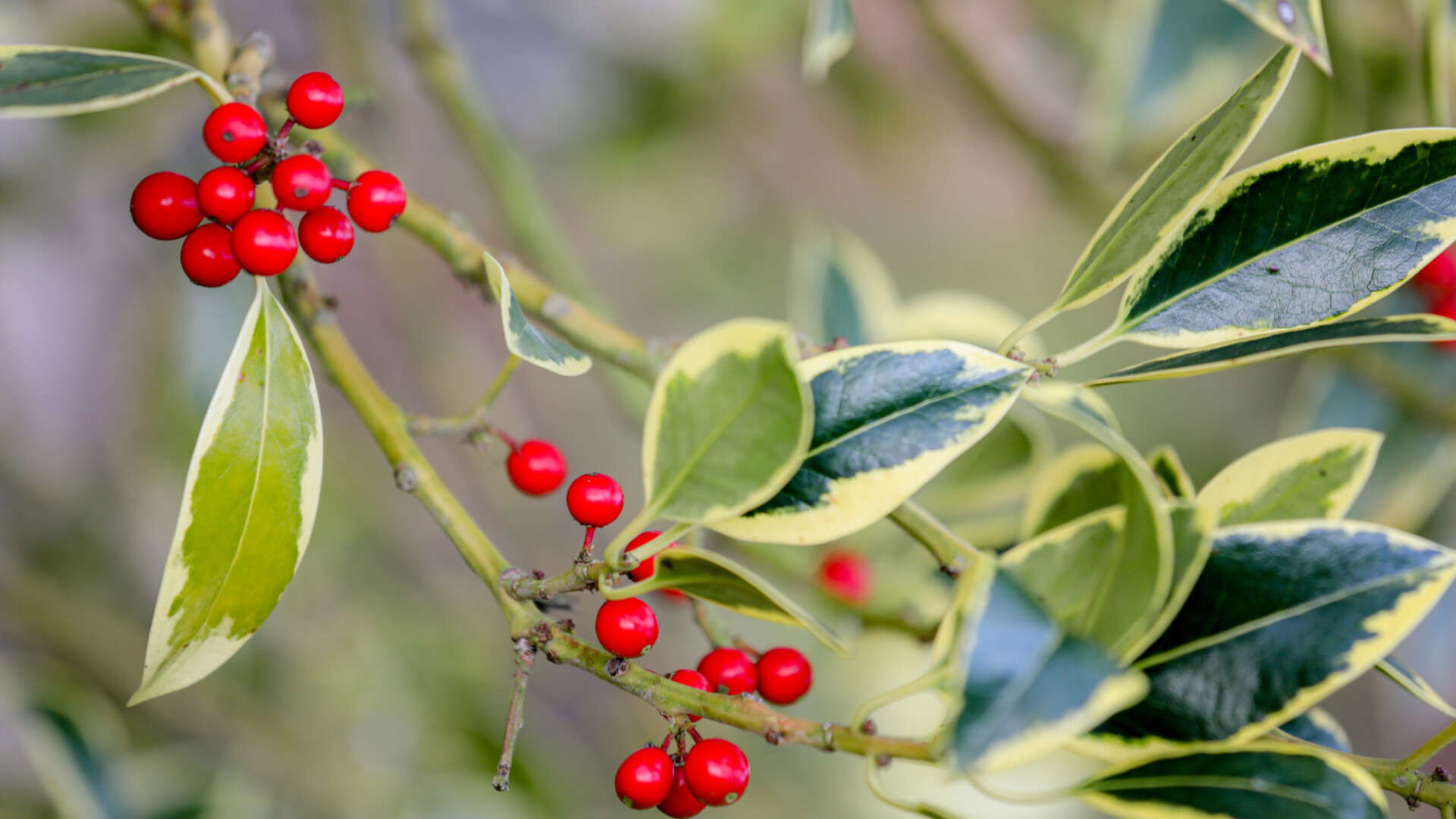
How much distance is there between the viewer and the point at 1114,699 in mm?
280

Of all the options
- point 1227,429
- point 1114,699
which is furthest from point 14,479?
point 1227,429

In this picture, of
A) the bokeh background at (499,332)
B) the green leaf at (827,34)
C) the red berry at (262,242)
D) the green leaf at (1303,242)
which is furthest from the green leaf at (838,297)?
the red berry at (262,242)

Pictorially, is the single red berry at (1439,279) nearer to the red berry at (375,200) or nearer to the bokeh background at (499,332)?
the bokeh background at (499,332)

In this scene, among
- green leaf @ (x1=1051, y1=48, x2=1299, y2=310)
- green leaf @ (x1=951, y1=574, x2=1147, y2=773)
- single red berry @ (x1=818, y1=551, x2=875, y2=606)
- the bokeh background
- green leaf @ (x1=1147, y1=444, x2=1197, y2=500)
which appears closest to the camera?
green leaf @ (x1=951, y1=574, x2=1147, y2=773)

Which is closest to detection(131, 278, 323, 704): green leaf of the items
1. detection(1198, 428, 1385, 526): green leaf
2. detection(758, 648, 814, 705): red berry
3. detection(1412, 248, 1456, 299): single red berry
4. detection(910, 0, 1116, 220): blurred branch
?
detection(758, 648, 814, 705): red berry

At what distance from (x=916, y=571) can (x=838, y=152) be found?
1138 millimetres

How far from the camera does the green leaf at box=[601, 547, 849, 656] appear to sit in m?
0.36

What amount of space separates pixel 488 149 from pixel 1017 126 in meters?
0.61

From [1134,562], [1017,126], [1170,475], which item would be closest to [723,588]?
[1134,562]

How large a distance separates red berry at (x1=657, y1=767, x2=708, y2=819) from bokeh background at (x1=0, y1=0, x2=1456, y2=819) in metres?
0.39

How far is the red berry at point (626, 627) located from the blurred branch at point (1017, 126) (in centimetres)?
86

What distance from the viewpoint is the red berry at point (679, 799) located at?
0.41m

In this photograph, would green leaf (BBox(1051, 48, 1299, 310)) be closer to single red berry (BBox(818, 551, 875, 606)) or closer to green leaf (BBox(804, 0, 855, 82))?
green leaf (BBox(804, 0, 855, 82))

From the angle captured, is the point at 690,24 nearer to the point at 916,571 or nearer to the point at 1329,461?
the point at 916,571
